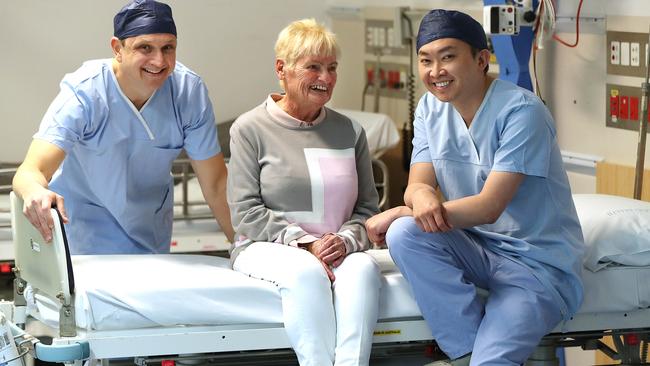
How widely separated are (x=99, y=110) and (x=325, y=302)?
3.39 ft

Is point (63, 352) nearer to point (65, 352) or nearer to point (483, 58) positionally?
point (65, 352)

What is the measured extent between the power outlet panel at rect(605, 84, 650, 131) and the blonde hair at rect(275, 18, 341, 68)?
1.50 m

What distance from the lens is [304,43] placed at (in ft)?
11.6

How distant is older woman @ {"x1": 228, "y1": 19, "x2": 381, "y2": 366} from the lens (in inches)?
136

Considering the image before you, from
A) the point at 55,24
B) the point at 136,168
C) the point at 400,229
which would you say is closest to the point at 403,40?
the point at 55,24

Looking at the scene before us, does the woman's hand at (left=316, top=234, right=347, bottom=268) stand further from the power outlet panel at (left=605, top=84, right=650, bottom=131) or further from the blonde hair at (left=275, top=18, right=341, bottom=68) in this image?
the power outlet panel at (left=605, top=84, right=650, bottom=131)

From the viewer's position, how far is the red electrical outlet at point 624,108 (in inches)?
181

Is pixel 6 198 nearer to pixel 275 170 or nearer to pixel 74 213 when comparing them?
pixel 74 213

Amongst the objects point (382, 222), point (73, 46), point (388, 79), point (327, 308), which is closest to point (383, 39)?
point (388, 79)

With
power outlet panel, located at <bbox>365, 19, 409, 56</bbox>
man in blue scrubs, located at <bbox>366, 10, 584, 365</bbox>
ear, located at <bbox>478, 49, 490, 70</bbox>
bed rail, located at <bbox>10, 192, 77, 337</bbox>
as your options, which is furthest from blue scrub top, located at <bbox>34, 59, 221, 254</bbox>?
power outlet panel, located at <bbox>365, 19, 409, 56</bbox>

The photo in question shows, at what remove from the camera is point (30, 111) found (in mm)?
6363

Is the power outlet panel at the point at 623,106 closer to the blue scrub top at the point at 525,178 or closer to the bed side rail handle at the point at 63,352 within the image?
the blue scrub top at the point at 525,178

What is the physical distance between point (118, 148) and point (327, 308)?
0.99 meters

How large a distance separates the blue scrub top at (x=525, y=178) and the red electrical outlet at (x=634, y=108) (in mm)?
1215
